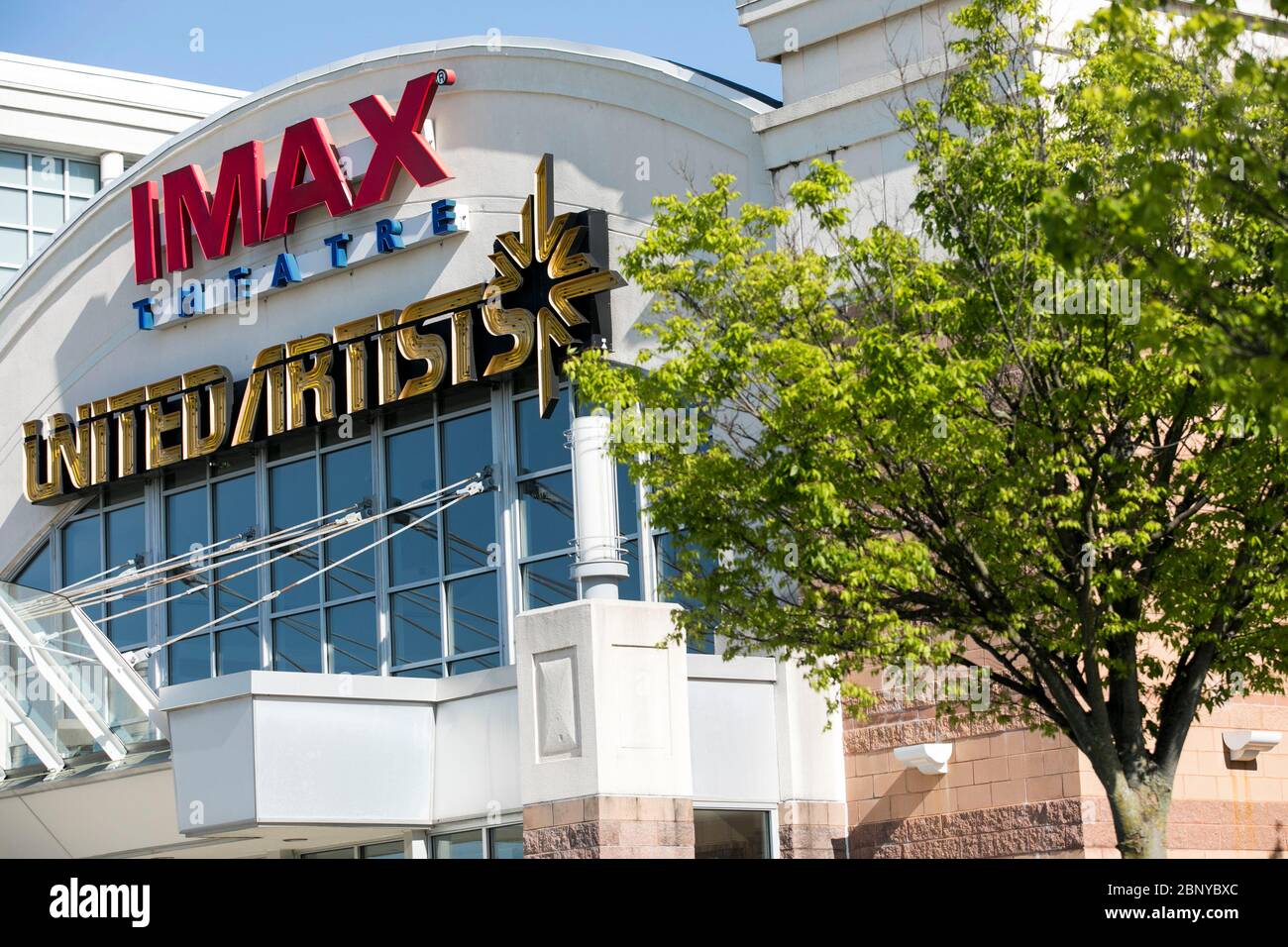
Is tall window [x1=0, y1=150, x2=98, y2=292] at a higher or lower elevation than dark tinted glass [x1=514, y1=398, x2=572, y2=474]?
higher

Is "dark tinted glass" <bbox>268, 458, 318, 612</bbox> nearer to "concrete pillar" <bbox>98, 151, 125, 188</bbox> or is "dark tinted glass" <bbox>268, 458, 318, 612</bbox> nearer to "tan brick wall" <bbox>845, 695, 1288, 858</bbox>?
"tan brick wall" <bbox>845, 695, 1288, 858</bbox>

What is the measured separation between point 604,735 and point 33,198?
86.1ft

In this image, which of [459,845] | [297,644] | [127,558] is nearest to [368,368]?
[297,644]

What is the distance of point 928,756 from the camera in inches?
752

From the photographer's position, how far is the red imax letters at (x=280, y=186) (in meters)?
23.9

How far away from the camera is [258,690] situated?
19812mm

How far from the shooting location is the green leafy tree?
13.8 metres

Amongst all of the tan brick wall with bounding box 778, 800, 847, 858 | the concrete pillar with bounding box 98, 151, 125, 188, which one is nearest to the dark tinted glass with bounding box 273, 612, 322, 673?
the tan brick wall with bounding box 778, 800, 847, 858

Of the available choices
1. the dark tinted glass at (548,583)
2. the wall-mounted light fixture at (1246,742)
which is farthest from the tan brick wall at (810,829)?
the wall-mounted light fixture at (1246,742)

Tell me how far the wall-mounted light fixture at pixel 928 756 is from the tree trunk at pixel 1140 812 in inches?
185

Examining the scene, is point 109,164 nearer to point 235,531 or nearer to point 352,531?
point 235,531

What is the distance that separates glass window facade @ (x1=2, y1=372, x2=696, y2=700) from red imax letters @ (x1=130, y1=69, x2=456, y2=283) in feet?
9.28
